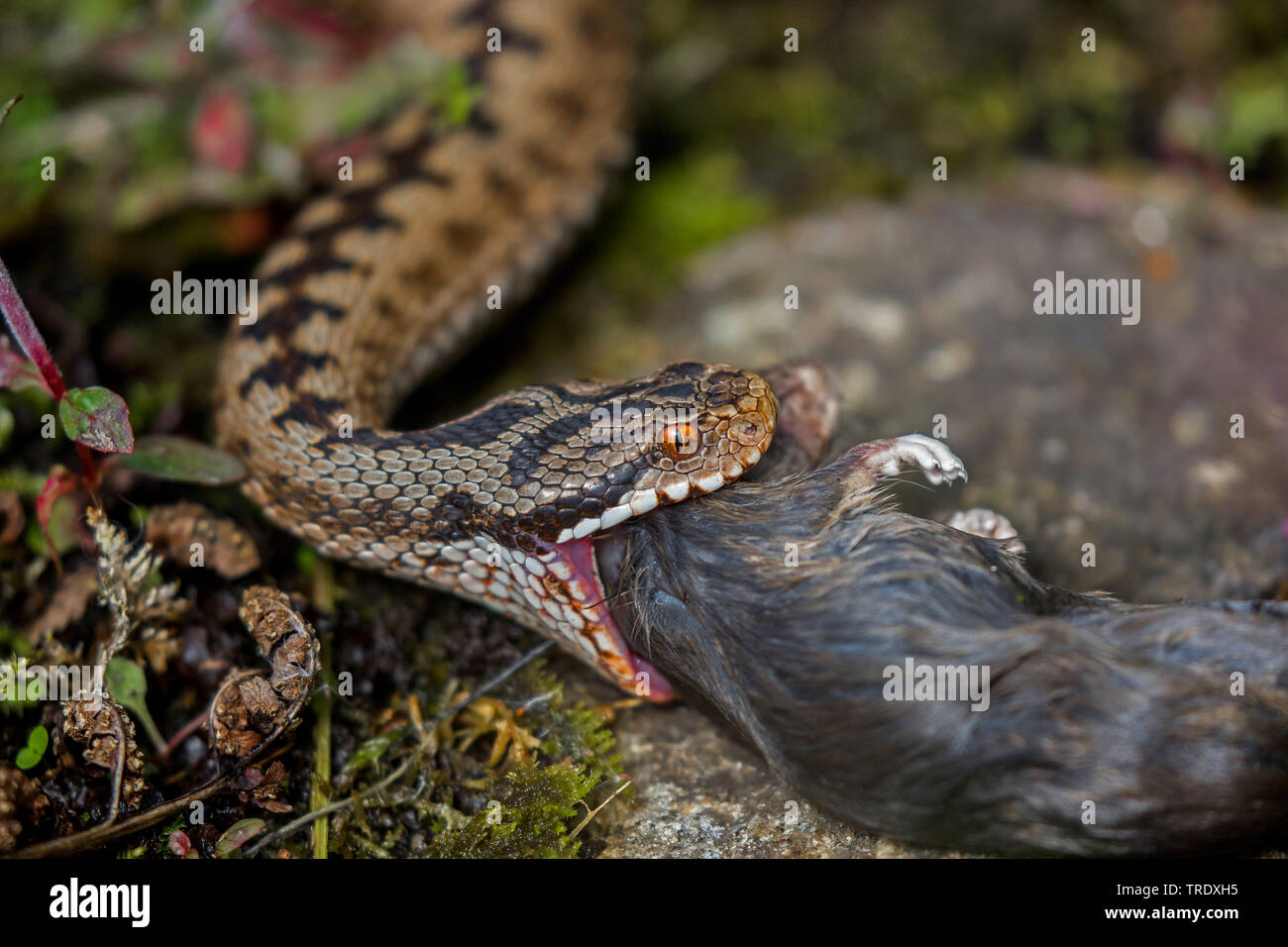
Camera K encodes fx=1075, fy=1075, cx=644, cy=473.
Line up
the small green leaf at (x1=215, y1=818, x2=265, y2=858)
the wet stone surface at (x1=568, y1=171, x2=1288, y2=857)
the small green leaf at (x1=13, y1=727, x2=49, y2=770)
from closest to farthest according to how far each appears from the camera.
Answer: the small green leaf at (x1=215, y1=818, x2=265, y2=858), the small green leaf at (x1=13, y1=727, x2=49, y2=770), the wet stone surface at (x1=568, y1=171, x2=1288, y2=857)

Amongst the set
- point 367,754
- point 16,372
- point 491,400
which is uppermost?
point 16,372

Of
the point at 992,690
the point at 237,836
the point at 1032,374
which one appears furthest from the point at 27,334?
the point at 1032,374

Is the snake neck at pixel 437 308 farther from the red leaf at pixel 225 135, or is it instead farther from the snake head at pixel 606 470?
the red leaf at pixel 225 135

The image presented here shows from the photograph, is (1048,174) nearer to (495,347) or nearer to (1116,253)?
(1116,253)

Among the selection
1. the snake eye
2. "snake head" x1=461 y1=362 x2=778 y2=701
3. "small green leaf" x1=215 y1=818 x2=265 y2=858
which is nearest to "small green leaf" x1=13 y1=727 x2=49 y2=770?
"small green leaf" x1=215 y1=818 x2=265 y2=858

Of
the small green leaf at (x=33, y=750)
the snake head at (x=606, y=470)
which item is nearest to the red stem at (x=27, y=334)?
the small green leaf at (x=33, y=750)

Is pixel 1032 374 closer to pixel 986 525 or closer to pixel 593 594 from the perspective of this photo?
pixel 986 525

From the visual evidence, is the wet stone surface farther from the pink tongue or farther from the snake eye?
the snake eye
